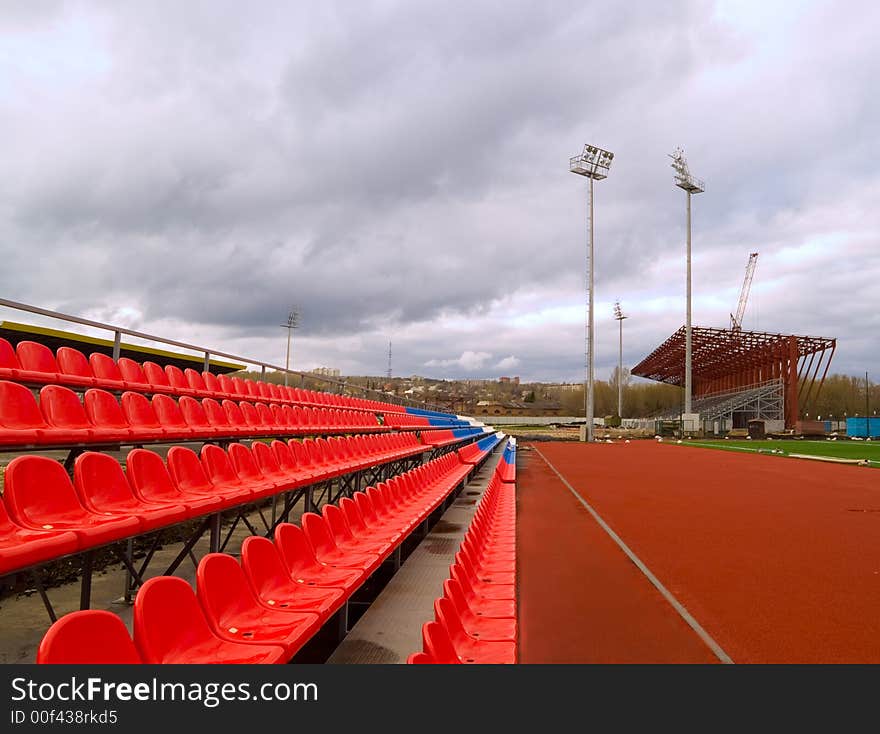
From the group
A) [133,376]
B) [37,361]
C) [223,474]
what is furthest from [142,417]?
[133,376]

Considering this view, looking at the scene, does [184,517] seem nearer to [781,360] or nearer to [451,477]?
[451,477]

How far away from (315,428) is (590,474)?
10019 millimetres

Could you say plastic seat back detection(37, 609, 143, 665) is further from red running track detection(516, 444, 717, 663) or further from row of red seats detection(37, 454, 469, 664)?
red running track detection(516, 444, 717, 663)

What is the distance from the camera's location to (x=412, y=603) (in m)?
4.05

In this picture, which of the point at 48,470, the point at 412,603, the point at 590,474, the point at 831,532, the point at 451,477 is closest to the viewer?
the point at 48,470

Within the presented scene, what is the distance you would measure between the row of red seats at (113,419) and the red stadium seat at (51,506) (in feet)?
1.69

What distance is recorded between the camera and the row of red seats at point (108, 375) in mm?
4219

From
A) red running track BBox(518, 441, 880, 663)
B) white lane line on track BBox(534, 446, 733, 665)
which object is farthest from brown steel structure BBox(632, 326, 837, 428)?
white lane line on track BBox(534, 446, 733, 665)

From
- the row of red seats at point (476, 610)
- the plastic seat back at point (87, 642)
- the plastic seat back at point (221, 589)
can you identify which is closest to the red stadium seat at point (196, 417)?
the row of red seats at point (476, 610)

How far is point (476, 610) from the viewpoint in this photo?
10.3 feet
